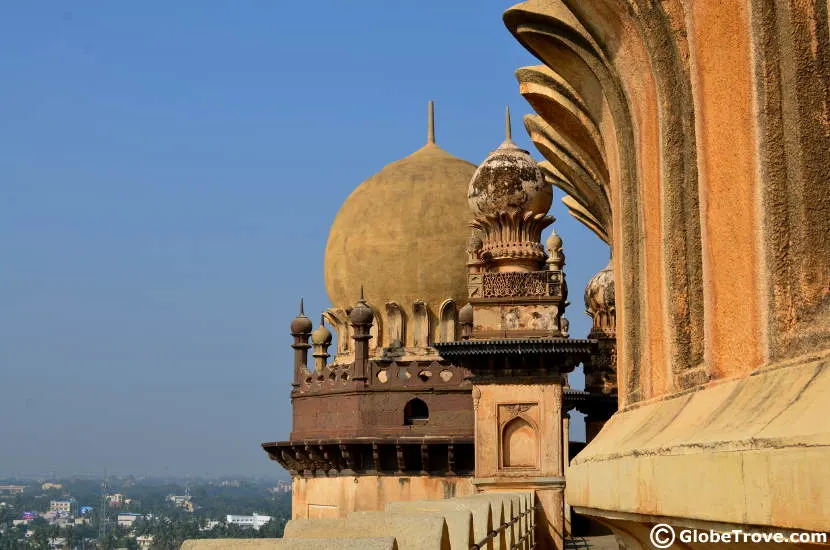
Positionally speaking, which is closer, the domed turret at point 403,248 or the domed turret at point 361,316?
the domed turret at point 361,316

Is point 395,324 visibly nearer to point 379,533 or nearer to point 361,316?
point 361,316

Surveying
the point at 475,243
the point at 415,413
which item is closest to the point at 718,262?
the point at 475,243

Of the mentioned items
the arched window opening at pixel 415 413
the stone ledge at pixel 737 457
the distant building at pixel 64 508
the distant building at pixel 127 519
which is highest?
the arched window opening at pixel 415 413

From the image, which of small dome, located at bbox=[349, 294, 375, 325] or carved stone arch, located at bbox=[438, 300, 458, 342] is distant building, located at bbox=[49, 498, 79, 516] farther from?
small dome, located at bbox=[349, 294, 375, 325]

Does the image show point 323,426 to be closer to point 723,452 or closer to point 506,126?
point 506,126

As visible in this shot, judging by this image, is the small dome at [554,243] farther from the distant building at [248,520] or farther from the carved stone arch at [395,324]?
the distant building at [248,520]

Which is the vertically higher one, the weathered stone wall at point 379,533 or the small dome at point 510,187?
the small dome at point 510,187

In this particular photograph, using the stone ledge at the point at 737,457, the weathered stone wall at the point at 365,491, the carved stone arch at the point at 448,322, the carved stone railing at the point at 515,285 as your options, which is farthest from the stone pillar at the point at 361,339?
the stone ledge at the point at 737,457

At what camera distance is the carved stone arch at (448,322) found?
97.5 feet

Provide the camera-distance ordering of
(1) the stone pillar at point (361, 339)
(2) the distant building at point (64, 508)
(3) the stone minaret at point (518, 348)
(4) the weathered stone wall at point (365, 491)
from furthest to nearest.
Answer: (2) the distant building at point (64, 508), (1) the stone pillar at point (361, 339), (4) the weathered stone wall at point (365, 491), (3) the stone minaret at point (518, 348)

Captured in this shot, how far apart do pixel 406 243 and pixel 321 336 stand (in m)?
2.89

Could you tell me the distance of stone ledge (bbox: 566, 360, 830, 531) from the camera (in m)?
2.15

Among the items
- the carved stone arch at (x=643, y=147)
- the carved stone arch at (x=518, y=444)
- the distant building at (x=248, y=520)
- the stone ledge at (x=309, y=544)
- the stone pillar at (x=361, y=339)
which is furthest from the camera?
the distant building at (x=248, y=520)

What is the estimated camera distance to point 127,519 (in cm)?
16950
